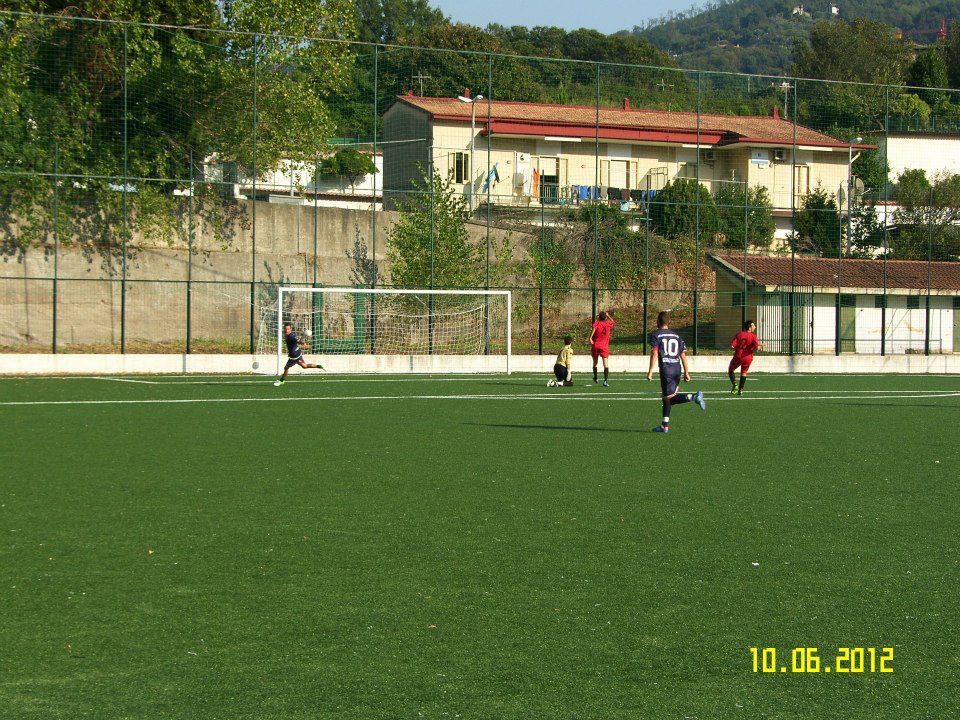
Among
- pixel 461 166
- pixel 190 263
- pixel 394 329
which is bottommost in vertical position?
pixel 394 329

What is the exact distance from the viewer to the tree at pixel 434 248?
118 feet

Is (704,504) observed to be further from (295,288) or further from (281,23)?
(281,23)

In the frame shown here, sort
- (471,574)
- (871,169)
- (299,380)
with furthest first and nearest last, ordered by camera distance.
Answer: (871,169), (299,380), (471,574)

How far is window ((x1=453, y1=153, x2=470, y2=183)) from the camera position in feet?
140

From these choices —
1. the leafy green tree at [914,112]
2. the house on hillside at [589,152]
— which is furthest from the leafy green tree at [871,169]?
the house on hillside at [589,152]

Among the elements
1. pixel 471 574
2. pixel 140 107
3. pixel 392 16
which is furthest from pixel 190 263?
pixel 392 16

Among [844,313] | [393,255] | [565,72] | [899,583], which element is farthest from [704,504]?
[844,313]

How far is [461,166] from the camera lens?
1715 inches

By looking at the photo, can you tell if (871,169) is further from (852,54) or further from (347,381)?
(852,54)

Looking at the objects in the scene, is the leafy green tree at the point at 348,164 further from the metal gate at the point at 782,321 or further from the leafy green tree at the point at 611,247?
the metal gate at the point at 782,321

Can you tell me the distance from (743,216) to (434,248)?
1227 cm

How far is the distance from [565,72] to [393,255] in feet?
28.7

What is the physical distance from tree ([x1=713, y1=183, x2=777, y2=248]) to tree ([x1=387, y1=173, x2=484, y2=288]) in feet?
31.2

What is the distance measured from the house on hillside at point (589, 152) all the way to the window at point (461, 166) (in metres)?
0.05
